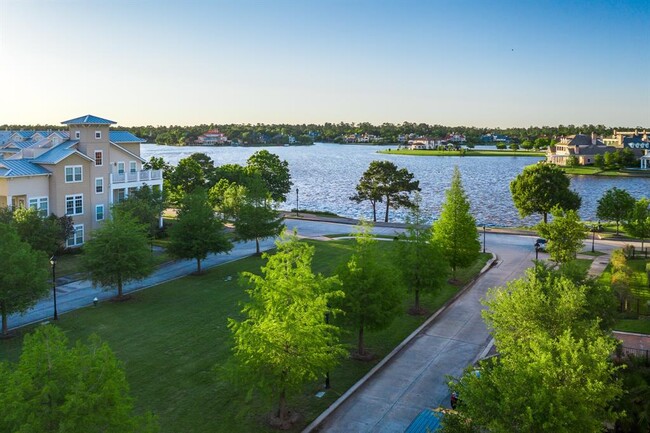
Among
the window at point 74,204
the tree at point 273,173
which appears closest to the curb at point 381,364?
the window at point 74,204

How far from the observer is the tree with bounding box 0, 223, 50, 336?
25.3 meters

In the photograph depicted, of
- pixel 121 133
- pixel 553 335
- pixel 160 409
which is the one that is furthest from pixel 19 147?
pixel 553 335

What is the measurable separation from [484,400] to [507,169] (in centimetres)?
15804

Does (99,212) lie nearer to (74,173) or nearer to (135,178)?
(74,173)

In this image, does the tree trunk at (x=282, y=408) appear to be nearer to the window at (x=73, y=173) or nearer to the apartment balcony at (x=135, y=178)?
the window at (x=73, y=173)

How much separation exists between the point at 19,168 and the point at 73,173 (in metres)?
4.15

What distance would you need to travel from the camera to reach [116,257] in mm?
31484

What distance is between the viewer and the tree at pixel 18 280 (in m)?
25.3

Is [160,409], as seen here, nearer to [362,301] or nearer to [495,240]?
[362,301]

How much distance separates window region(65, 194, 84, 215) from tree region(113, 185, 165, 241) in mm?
2908

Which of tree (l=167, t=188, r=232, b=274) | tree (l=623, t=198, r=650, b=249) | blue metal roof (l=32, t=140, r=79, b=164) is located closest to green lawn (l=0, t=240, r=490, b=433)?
tree (l=167, t=188, r=232, b=274)

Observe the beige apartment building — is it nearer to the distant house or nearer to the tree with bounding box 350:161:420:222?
the tree with bounding box 350:161:420:222

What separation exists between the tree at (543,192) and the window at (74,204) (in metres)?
42.8

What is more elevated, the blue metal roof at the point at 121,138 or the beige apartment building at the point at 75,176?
the blue metal roof at the point at 121,138
